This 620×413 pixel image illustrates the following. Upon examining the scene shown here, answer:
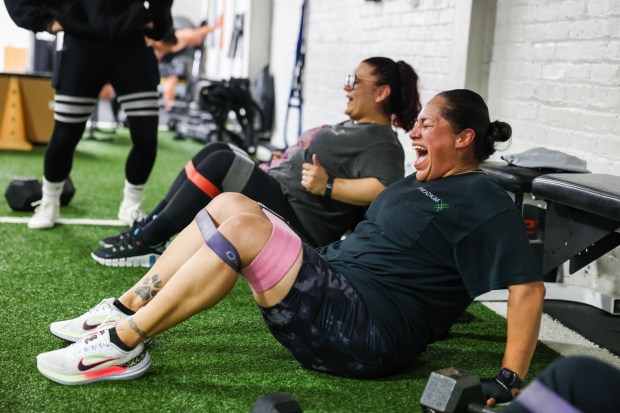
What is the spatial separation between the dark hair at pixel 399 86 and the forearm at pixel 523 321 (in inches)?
46.2

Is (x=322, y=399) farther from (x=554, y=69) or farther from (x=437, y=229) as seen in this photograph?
(x=554, y=69)

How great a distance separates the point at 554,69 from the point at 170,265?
6.24 feet

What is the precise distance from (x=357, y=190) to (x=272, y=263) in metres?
0.86

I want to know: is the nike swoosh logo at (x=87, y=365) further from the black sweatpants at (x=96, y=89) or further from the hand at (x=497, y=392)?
the black sweatpants at (x=96, y=89)

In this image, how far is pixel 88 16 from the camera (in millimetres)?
3359

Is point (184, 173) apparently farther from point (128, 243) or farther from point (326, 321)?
point (326, 321)

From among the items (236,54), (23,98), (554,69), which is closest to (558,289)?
(554,69)

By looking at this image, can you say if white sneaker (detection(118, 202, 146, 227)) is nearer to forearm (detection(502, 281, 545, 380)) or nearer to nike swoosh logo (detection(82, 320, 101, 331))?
nike swoosh logo (detection(82, 320, 101, 331))

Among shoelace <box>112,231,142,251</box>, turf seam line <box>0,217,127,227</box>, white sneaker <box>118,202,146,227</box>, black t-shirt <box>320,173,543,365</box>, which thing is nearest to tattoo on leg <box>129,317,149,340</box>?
black t-shirt <box>320,173,543,365</box>

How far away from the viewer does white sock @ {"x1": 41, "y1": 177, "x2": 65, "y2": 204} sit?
12.0 ft

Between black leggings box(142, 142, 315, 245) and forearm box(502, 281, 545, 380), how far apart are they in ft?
3.50

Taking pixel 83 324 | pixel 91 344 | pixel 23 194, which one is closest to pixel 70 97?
pixel 23 194

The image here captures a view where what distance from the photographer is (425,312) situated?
1.95 meters

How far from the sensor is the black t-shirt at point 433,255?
180cm
